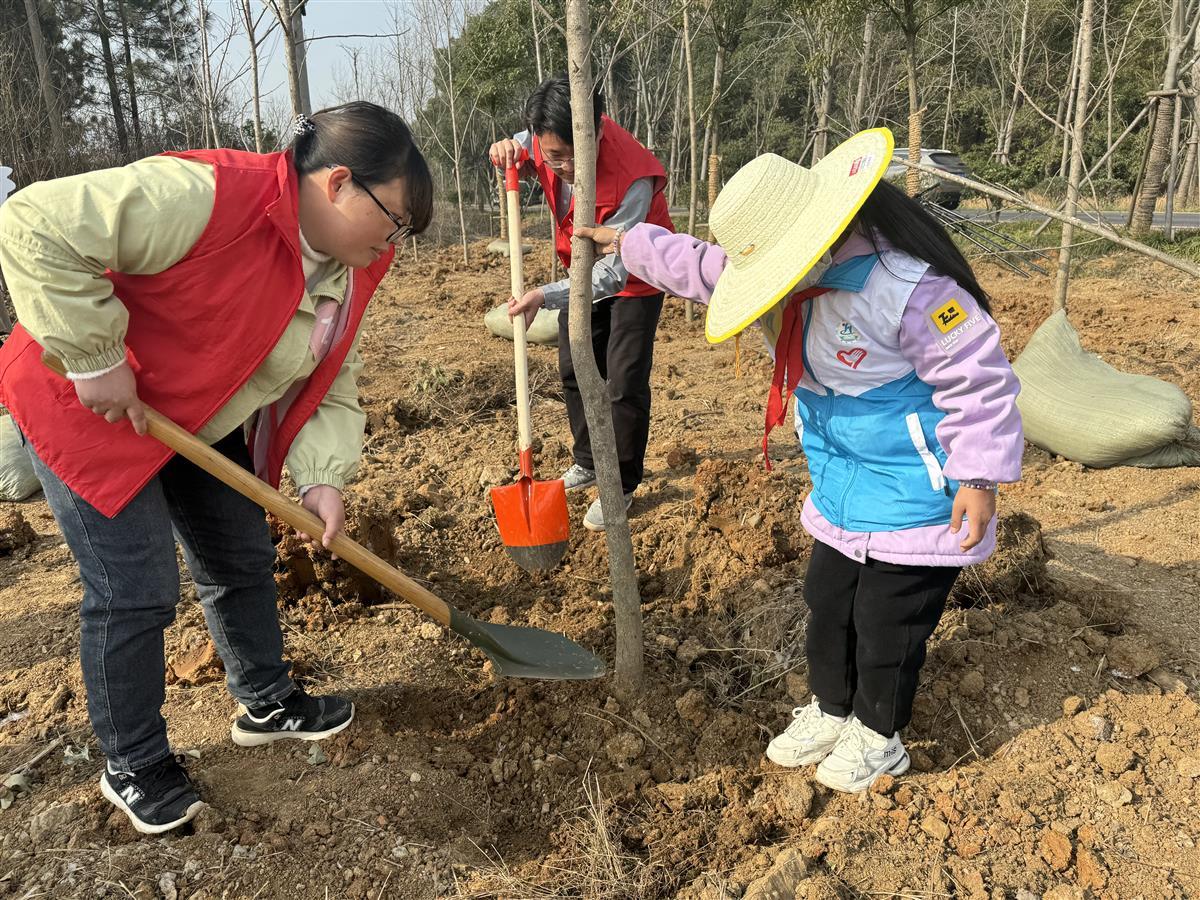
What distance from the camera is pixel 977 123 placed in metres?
25.1

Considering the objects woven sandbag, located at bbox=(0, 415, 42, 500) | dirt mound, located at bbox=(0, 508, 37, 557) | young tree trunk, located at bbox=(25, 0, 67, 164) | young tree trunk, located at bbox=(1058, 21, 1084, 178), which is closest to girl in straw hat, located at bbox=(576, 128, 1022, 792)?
dirt mound, located at bbox=(0, 508, 37, 557)

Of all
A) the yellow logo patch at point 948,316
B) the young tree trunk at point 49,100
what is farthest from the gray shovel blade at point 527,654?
the young tree trunk at point 49,100

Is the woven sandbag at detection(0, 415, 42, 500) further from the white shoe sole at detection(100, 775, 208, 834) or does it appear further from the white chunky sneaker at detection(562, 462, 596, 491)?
the white shoe sole at detection(100, 775, 208, 834)

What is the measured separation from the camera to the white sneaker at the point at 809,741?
6.58ft

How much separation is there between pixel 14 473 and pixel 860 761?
3902 mm

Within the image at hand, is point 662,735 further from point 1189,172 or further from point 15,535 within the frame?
point 1189,172

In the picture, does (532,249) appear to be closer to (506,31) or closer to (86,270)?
(506,31)

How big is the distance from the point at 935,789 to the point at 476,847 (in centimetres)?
104

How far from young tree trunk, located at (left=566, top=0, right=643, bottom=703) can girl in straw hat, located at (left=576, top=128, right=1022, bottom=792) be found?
12cm

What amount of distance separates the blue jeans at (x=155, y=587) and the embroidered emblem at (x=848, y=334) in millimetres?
1328

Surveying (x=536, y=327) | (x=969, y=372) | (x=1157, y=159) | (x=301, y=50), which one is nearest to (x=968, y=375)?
(x=969, y=372)

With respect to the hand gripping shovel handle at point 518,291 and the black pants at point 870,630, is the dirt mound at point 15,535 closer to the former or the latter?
the hand gripping shovel handle at point 518,291

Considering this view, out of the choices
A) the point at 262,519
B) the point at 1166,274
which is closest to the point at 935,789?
the point at 262,519

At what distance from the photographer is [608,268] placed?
2877 mm
